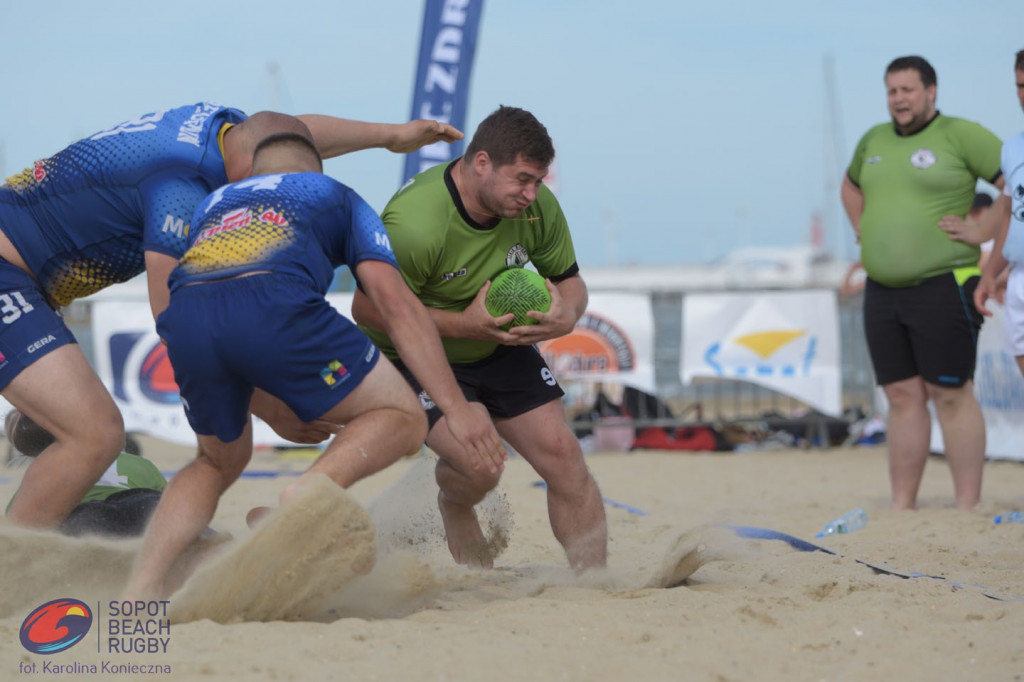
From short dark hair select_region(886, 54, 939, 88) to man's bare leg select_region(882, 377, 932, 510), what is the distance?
1.64m

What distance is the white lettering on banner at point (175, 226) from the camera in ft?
11.6

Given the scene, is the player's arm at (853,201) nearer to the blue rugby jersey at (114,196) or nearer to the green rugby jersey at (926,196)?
the green rugby jersey at (926,196)

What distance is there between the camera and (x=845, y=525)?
5555 mm

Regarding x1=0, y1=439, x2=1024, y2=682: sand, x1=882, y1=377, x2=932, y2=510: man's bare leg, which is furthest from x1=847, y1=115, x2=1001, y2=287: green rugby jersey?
x1=0, y1=439, x2=1024, y2=682: sand

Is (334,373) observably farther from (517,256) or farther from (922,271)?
(922,271)

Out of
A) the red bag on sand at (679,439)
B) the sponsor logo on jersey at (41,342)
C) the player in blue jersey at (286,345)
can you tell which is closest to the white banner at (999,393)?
the red bag on sand at (679,439)

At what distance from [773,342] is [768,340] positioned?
51mm

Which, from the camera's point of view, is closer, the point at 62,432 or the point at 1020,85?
the point at 62,432

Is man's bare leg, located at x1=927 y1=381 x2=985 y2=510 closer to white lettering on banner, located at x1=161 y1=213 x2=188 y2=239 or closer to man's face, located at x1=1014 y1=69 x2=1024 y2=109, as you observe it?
man's face, located at x1=1014 y1=69 x2=1024 y2=109

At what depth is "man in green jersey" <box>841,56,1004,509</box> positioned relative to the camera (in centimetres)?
589

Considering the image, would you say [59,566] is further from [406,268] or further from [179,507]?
[406,268]

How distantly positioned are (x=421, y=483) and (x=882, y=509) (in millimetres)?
3145

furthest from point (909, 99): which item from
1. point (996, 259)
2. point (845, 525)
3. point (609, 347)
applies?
point (609, 347)

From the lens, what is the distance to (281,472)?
30.0 feet
